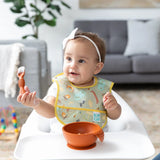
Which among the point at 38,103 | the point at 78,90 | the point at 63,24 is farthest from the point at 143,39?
the point at 38,103

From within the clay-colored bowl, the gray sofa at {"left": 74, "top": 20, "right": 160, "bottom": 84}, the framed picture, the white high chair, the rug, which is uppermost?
the framed picture

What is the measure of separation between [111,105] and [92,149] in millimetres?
201

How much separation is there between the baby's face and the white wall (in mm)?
3341

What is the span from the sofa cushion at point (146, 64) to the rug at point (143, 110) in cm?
26

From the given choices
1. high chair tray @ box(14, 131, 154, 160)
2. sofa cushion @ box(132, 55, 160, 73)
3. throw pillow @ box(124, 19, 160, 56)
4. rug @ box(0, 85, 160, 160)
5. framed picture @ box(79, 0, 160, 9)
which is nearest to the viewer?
high chair tray @ box(14, 131, 154, 160)

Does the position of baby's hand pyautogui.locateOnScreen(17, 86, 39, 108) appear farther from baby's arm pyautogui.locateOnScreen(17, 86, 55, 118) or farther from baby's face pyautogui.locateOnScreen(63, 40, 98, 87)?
baby's face pyautogui.locateOnScreen(63, 40, 98, 87)

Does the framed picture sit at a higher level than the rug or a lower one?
higher

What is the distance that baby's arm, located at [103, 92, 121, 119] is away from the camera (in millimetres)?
1043

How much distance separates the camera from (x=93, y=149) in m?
0.91

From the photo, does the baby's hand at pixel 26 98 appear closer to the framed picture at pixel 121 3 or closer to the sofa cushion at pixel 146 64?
the sofa cushion at pixel 146 64

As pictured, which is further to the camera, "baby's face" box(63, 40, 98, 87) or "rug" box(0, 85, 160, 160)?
"rug" box(0, 85, 160, 160)

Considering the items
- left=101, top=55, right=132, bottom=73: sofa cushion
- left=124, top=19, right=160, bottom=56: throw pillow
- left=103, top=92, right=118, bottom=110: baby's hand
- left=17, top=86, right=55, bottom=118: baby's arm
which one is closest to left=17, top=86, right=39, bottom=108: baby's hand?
left=17, top=86, right=55, bottom=118: baby's arm

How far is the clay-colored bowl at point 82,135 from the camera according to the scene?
87cm

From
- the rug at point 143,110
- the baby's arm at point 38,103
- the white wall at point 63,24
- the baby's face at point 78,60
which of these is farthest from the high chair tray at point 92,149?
the white wall at point 63,24
